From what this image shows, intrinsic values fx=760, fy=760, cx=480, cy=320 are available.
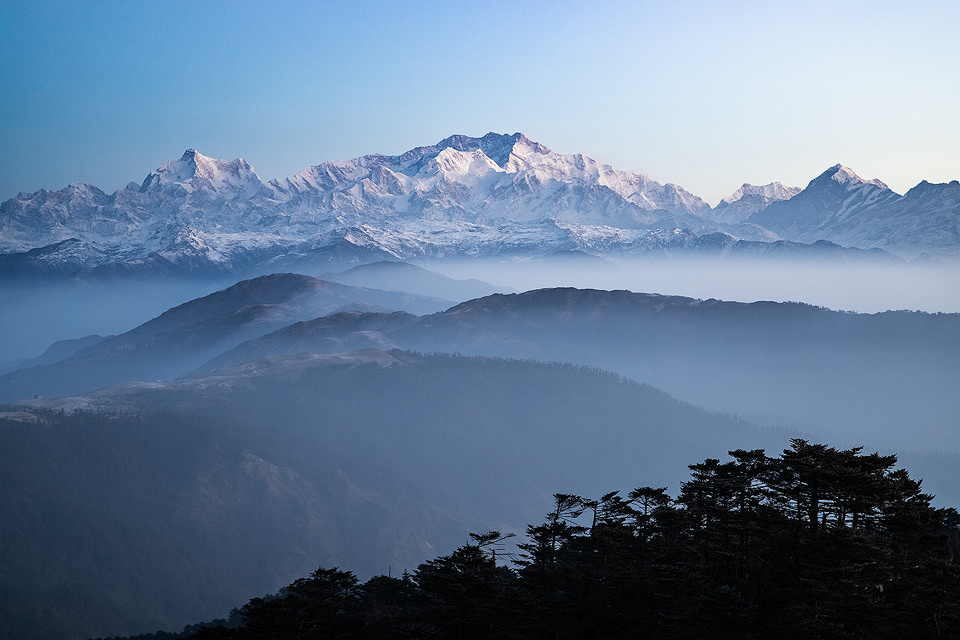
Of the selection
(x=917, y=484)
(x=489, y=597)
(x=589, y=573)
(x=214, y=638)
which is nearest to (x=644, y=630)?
(x=589, y=573)

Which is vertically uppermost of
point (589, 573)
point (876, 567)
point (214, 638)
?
point (876, 567)

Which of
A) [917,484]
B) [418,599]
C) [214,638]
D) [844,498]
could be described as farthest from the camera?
[418,599]

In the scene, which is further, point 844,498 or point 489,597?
point 489,597

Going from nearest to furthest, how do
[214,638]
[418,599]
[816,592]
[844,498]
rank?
[816,592] → [844,498] → [214,638] → [418,599]

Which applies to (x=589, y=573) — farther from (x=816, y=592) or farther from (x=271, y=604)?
(x=271, y=604)

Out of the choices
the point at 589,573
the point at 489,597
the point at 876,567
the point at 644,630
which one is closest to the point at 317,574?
the point at 489,597

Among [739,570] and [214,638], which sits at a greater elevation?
[739,570]

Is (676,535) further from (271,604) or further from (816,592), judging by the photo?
(271,604)
